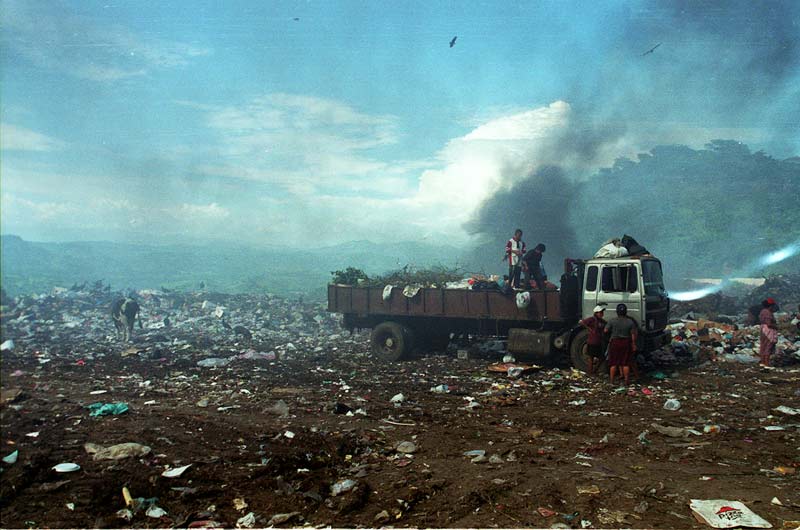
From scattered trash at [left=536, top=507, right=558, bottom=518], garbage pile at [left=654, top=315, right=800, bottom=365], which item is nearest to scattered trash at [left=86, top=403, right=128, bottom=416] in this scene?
scattered trash at [left=536, top=507, right=558, bottom=518]

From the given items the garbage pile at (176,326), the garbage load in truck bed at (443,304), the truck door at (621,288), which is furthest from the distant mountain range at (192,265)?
the truck door at (621,288)

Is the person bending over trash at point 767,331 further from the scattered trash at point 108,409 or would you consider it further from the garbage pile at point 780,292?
the scattered trash at point 108,409

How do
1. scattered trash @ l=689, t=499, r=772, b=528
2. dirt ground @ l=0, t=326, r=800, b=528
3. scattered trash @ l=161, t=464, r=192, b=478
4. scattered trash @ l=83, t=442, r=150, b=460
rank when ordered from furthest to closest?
scattered trash @ l=83, t=442, r=150, b=460 < scattered trash @ l=161, t=464, r=192, b=478 < dirt ground @ l=0, t=326, r=800, b=528 < scattered trash @ l=689, t=499, r=772, b=528

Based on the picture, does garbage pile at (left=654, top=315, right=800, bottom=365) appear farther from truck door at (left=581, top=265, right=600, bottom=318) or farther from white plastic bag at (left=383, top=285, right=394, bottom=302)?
white plastic bag at (left=383, top=285, right=394, bottom=302)

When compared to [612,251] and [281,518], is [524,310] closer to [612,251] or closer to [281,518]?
[612,251]

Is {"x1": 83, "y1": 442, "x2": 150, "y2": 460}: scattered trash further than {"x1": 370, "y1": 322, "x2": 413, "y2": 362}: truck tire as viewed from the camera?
No

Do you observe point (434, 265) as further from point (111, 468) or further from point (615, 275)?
point (111, 468)

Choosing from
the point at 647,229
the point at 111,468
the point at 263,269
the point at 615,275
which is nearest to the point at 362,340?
the point at 615,275
